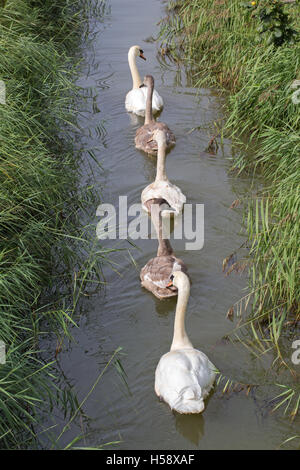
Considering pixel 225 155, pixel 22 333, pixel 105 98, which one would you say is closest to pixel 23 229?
pixel 22 333

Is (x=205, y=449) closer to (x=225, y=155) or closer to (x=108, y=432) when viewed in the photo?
(x=108, y=432)

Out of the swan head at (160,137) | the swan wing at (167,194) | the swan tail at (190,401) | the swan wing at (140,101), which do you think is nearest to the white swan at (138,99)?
the swan wing at (140,101)

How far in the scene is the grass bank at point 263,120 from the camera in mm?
5820

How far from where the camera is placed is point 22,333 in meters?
5.67

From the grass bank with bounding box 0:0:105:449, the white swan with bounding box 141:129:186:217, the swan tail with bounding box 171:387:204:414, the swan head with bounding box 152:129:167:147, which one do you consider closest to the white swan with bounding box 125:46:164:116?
the grass bank with bounding box 0:0:105:449

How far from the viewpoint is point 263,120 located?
28.0 ft

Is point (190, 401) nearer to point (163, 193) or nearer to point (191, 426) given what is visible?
point (191, 426)

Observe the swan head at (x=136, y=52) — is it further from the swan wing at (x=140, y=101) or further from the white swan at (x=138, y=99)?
the swan wing at (x=140, y=101)

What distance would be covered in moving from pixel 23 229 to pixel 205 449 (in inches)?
101

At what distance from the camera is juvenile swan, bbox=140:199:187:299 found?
6500 millimetres

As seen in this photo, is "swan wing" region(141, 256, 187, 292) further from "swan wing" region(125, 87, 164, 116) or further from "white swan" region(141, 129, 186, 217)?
"swan wing" region(125, 87, 164, 116)

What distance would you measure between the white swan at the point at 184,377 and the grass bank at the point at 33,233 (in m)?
0.71

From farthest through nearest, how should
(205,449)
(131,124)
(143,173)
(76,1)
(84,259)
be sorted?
(76,1), (131,124), (143,173), (84,259), (205,449)

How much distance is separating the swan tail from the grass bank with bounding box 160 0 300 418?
0.63m
